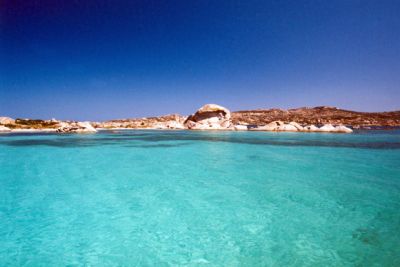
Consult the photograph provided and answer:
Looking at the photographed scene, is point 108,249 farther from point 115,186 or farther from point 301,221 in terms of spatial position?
point 115,186

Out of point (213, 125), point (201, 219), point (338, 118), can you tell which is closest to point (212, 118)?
point (213, 125)

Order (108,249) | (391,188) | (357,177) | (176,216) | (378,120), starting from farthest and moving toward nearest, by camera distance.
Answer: (378,120) < (357,177) < (391,188) < (176,216) < (108,249)

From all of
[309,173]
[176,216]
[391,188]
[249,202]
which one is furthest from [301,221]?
[309,173]

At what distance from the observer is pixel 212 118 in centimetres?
6819

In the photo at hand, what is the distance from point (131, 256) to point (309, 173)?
410 inches

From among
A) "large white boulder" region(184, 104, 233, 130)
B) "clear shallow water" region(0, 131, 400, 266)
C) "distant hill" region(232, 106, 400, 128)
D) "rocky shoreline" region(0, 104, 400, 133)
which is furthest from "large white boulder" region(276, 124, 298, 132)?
"clear shallow water" region(0, 131, 400, 266)

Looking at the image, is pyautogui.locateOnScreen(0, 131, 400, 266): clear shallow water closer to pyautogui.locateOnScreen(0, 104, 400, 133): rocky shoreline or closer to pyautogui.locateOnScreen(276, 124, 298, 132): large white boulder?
pyautogui.locateOnScreen(276, 124, 298, 132): large white boulder

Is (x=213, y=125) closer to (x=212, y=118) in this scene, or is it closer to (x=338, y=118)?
(x=212, y=118)

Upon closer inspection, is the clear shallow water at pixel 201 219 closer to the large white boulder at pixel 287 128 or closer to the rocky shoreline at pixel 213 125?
the large white boulder at pixel 287 128

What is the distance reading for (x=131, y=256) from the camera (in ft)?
16.7

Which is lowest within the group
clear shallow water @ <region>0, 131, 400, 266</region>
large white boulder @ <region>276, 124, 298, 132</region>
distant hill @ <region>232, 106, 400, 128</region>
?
clear shallow water @ <region>0, 131, 400, 266</region>

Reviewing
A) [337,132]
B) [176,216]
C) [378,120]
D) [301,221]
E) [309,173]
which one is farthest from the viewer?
[378,120]

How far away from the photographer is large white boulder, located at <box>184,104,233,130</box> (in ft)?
A: 218

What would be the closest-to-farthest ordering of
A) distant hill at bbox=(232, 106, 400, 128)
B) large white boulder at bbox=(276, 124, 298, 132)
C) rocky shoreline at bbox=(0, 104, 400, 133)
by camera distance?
1. large white boulder at bbox=(276, 124, 298, 132)
2. rocky shoreline at bbox=(0, 104, 400, 133)
3. distant hill at bbox=(232, 106, 400, 128)
